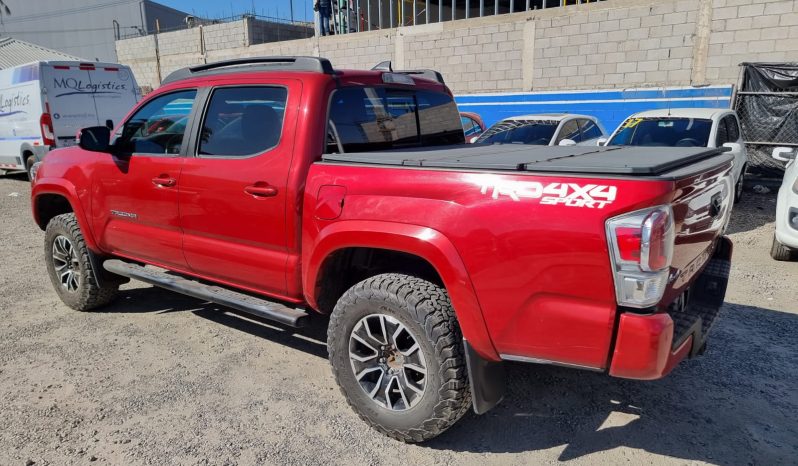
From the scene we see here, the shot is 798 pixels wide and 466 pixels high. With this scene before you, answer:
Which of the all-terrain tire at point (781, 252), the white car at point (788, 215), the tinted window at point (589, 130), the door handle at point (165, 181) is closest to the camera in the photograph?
the door handle at point (165, 181)

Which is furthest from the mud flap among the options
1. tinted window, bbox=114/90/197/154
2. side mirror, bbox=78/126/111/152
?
side mirror, bbox=78/126/111/152

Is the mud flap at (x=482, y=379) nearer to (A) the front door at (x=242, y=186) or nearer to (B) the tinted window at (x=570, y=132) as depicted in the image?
(A) the front door at (x=242, y=186)

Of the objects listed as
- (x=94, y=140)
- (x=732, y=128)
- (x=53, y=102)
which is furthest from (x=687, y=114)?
(x=53, y=102)

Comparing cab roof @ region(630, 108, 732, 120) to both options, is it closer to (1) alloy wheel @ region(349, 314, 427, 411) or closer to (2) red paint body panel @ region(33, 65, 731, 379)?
(2) red paint body panel @ region(33, 65, 731, 379)

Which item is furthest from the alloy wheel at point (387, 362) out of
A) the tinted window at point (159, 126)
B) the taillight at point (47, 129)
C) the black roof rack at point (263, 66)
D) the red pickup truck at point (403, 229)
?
the taillight at point (47, 129)

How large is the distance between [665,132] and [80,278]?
7642 millimetres

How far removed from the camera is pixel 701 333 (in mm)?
2727

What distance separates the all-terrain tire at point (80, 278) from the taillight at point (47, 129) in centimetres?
733

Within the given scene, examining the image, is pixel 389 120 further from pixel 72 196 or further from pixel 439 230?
pixel 72 196

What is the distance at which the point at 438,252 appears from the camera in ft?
8.39

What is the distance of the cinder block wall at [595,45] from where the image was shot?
1086 cm

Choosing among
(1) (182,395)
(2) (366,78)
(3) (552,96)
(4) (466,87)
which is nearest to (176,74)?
(2) (366,78)

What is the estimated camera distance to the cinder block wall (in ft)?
35.6

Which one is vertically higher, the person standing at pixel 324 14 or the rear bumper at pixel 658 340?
the person standing at pixel 324 14
